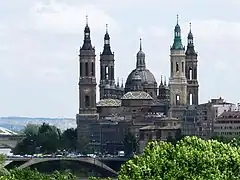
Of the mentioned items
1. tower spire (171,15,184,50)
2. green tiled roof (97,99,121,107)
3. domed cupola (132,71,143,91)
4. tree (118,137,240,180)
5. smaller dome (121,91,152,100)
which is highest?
tower spire (171,15,184,50)

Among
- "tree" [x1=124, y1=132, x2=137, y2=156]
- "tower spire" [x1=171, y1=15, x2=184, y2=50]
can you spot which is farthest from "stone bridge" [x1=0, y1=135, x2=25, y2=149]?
"tower spire" [x1=171, y1=15, x2=184, y2=50]

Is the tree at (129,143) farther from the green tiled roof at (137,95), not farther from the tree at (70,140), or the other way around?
the green tiled roof at (137,95)

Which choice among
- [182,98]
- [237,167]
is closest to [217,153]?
[237,167]

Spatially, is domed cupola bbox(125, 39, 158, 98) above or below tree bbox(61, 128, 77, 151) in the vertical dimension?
above

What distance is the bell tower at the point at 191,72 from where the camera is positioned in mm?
148250

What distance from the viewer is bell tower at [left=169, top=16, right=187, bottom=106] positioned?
144375 mm

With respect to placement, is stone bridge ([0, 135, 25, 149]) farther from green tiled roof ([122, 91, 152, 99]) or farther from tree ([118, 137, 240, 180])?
tree ([118, 137, 240, 180])

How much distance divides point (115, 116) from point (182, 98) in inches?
279

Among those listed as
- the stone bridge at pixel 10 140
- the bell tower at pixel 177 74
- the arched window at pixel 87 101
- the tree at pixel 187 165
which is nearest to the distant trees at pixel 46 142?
the arched window at pixel 87 101

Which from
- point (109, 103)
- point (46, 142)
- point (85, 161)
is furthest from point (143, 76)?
point (85, 161)

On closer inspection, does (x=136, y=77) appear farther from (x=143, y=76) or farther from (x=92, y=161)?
(x=92, y=161)

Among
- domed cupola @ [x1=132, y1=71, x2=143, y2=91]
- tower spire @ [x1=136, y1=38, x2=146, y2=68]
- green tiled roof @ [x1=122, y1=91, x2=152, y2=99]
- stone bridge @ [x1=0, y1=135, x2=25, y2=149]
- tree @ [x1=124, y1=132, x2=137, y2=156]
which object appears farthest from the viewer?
stone bridge @ [x1=0, y1=135, x2=25, y2=149]

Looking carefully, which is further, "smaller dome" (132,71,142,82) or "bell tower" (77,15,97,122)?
"bell tower" (77,15,97,122)

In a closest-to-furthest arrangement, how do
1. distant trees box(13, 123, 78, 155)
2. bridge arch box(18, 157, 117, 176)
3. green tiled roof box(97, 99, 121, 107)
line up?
1. bridge arch box(18, 157, 117, 176)
2. distant trees box(13, 123, 78, 155)
3. green tiled roof box(97, 99, 121, 107)
